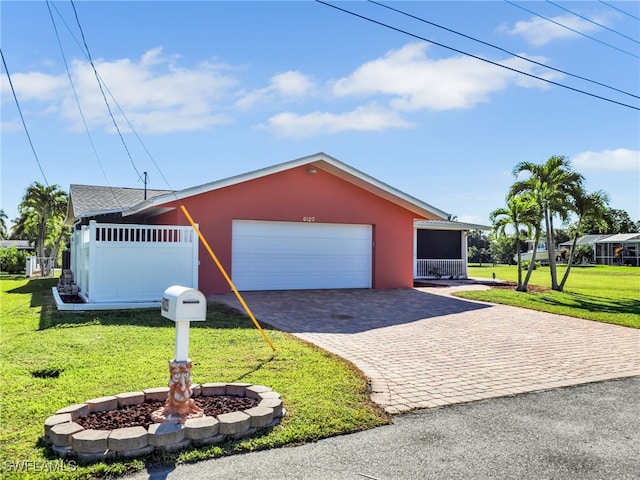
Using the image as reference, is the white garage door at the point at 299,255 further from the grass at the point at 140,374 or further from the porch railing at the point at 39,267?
the porch railing at the point at 39,267

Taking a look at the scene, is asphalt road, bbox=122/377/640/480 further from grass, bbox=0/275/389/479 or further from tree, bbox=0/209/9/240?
tree, bbox=0/209/9/240

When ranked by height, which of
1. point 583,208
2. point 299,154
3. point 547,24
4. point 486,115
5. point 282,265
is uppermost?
point 547,24

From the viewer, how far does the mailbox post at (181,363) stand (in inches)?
162

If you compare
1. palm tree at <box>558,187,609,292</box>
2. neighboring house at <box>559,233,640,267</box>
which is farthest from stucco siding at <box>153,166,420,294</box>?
neighboring house at <box>559,233,640,267</box>

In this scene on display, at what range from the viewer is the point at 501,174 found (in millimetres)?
22469

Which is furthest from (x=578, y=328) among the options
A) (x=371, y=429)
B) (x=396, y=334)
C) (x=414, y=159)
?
(x=414, y=159)

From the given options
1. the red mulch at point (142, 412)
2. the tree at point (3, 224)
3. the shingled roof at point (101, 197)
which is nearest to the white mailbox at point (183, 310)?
the red mulch at point (142, 412)

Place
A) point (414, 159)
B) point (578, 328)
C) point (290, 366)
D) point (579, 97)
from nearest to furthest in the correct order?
point (290, 366)
point (578, 328)
point (579, 97)
point (414, 159)

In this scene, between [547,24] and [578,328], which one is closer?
[578,328]

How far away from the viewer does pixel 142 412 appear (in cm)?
435

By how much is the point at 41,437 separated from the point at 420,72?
10966 millimetres

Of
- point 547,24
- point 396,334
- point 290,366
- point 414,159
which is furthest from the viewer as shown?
point 414,159

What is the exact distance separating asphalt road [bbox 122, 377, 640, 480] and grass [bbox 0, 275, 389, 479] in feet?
0.69

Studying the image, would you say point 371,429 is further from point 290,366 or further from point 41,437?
point 41,437
